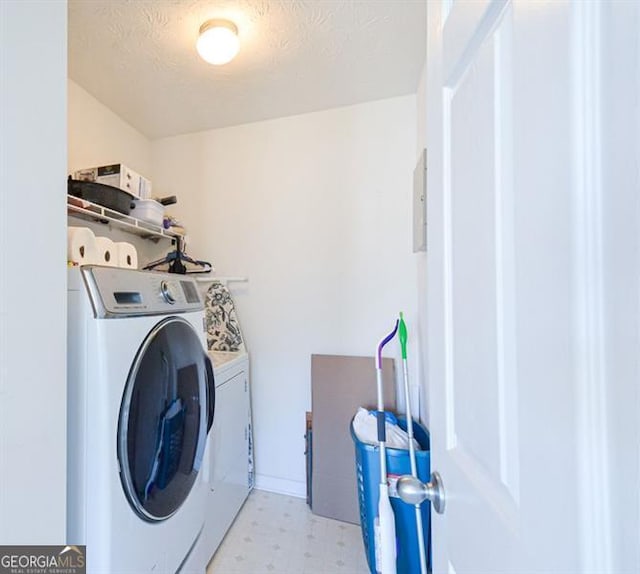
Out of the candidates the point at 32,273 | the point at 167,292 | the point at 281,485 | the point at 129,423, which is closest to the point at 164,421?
the point at 129,423

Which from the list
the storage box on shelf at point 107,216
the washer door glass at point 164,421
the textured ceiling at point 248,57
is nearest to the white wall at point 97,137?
the textured ceiling at point 248,57

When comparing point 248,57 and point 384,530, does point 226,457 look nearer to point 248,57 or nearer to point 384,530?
point 384,530

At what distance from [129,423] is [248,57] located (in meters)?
1.71

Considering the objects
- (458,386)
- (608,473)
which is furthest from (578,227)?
(458,386)

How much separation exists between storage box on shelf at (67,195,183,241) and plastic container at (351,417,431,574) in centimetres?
168

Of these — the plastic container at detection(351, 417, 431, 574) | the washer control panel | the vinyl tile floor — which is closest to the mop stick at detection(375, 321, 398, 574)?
the plastic container at detection(351, 417, 431, 574)

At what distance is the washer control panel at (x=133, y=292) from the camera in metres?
0.83

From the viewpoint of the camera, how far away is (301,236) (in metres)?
1.99

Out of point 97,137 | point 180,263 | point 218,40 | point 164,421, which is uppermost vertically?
point 218,40

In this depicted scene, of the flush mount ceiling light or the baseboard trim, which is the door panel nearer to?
the flush mount ceiling light

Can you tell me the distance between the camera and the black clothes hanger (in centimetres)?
197

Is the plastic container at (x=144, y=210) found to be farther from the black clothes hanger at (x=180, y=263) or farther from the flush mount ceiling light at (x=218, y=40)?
the flush mount ceiling light at (x=218, y=40)

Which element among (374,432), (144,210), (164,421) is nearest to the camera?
(164,421)

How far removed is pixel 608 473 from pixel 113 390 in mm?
1008
